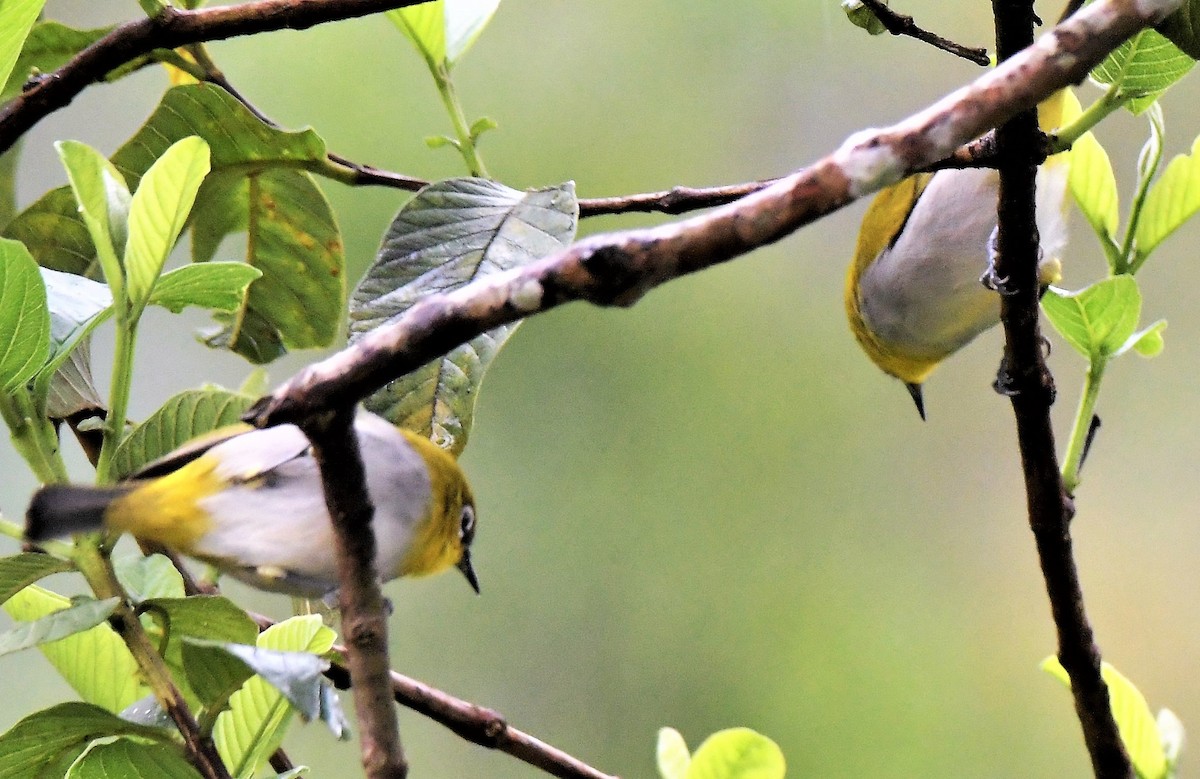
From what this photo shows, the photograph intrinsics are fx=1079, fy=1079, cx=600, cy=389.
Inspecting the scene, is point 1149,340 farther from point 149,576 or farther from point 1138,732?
point 149,576

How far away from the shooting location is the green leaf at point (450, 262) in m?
0.44

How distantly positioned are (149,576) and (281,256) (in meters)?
0.20

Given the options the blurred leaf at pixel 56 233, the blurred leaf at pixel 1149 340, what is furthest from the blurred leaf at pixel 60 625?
the blurred leaf at pixel 1149 340

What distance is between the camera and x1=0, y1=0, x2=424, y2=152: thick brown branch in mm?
420

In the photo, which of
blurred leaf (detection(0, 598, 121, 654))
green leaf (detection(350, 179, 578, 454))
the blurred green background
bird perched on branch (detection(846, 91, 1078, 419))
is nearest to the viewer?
blurred leaf (detection(0, 598, 121, 654))

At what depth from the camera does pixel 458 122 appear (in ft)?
1.73

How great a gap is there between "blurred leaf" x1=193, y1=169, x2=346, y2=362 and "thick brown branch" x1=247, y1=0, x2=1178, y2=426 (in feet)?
1.18

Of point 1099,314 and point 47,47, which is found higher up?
point 47,47

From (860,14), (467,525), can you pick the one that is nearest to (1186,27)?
(860,14)

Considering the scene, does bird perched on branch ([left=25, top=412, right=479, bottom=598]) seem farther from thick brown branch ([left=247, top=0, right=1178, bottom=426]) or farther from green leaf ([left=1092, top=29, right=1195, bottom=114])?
green leaf ([left=1092, top=29, right=1195, bottom=114])

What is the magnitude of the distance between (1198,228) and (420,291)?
1211 millimetres

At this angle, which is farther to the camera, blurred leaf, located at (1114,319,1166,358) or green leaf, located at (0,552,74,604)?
blurred leaf, located at (1114,319,1166,358)

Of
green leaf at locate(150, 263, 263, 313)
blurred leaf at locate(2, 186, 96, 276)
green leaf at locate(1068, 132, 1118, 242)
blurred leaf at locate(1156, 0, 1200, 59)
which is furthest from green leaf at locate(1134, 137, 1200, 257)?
blurred leaf at locate(2, 186, 96, 276)

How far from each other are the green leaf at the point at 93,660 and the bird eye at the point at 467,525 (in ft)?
0.57
